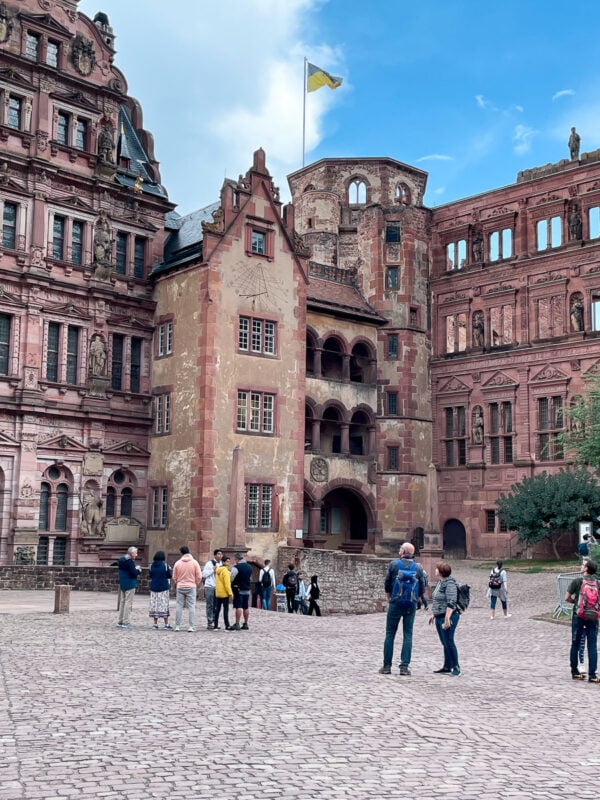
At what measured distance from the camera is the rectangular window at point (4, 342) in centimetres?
3834

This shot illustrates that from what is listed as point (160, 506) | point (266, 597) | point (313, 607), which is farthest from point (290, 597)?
point (160, 506)

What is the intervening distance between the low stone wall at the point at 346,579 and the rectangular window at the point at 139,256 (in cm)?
1424

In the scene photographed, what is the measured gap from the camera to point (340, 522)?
50.8 m

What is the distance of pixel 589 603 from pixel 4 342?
2780 centimetres

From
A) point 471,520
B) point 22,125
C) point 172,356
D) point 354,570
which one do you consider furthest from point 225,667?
point 471,520

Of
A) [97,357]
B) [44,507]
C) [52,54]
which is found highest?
[52,54]

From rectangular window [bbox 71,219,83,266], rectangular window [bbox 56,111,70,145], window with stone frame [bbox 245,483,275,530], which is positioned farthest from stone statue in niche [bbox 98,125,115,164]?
window with stone frame [bbox 245,483,275,530]

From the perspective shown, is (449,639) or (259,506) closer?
(449,639)

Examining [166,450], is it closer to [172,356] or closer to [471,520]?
[172,356]

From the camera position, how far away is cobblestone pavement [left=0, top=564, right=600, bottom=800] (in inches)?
346

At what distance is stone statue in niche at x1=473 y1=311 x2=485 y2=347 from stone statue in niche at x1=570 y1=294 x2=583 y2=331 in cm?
536

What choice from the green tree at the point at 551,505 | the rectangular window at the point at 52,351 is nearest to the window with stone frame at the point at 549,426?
the green tree at the point at 551,505

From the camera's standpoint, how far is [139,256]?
43.6 metres

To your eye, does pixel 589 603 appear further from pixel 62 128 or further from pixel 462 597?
pixel 62 128
